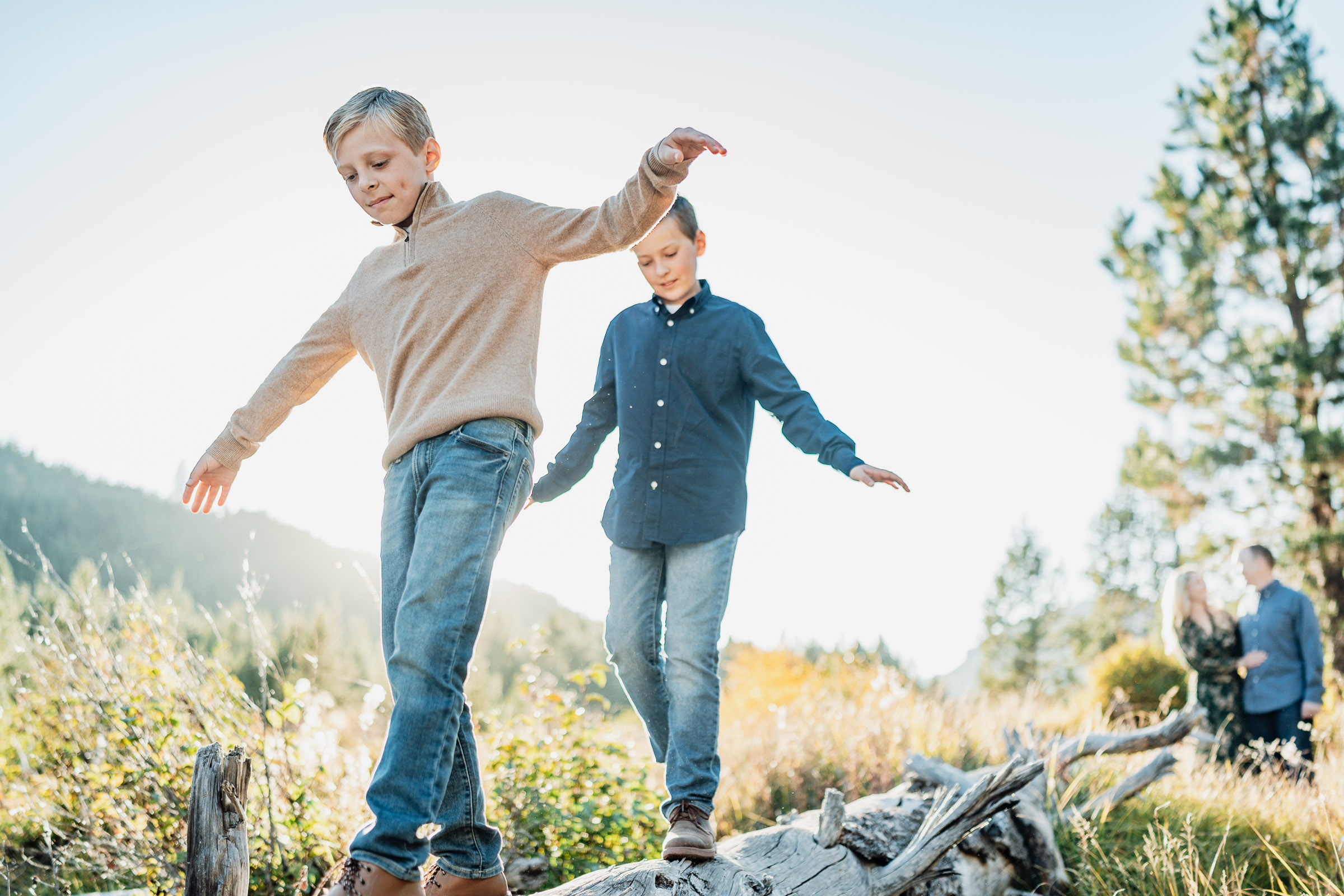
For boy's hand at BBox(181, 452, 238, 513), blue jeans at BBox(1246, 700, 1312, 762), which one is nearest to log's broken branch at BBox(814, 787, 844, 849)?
boy's hand at BBox(181, 452, 238, 513)

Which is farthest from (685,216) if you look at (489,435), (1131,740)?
(1131,740)

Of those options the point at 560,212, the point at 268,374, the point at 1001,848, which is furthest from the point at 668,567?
the point at 1001,848

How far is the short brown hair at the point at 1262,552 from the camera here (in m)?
5.92

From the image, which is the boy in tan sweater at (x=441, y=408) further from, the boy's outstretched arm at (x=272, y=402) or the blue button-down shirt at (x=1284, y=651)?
the blue button-down shirt at (x=1284, y=651)

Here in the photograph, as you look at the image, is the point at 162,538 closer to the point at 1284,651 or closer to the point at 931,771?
the point at 931,771

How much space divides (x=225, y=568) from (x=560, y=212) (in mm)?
26200

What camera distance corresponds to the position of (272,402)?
8.34 ft

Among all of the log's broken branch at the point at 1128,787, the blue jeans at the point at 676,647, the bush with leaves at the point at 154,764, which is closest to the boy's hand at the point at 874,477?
the blue jeans at the point at 676,647

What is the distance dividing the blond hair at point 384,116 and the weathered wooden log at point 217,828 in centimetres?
148

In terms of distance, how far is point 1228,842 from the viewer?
3.63 meters

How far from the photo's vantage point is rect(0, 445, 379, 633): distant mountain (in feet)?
69.8

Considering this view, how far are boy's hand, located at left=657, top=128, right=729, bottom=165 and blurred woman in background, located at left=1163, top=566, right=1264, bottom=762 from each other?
17.6ft

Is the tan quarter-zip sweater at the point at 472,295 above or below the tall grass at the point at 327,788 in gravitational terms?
above

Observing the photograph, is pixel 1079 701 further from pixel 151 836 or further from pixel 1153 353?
pixel 151 836
